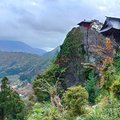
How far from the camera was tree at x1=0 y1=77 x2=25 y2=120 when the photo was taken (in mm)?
50922

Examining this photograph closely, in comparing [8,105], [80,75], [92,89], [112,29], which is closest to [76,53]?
[80,75]

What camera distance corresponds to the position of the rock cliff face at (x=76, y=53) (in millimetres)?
35062

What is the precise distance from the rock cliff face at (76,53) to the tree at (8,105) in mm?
16170

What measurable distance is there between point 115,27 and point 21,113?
20.8 metres

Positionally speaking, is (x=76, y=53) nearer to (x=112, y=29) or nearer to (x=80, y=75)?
(x=80, y=75)

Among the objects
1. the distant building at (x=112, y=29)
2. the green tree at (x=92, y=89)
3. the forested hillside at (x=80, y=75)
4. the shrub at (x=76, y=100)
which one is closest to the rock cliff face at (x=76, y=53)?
the forested hillside at (x=80, y=75)

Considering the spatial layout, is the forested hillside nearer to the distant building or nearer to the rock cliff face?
the rock cliff face

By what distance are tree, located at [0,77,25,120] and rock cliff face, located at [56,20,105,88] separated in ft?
53.0

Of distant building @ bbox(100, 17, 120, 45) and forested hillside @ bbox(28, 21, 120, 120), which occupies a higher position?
distant building @ bbox(100, 17, 120, 45)

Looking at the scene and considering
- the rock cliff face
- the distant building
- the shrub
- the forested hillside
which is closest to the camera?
the shrub

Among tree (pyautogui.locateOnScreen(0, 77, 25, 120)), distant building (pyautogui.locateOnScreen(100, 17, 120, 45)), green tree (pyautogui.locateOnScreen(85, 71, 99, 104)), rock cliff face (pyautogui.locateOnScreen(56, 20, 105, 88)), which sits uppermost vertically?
distant building (pyautogui.locateOnScreen(100, 17, 120, 45))

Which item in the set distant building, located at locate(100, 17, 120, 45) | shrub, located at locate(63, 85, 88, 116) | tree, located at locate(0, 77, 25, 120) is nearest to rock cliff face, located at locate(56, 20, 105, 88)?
distant building, located at locate(100, 17, 120, 45)

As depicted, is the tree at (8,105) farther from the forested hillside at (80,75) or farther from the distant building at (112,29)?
the distant building at (112,29)

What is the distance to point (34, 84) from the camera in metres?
33.4
